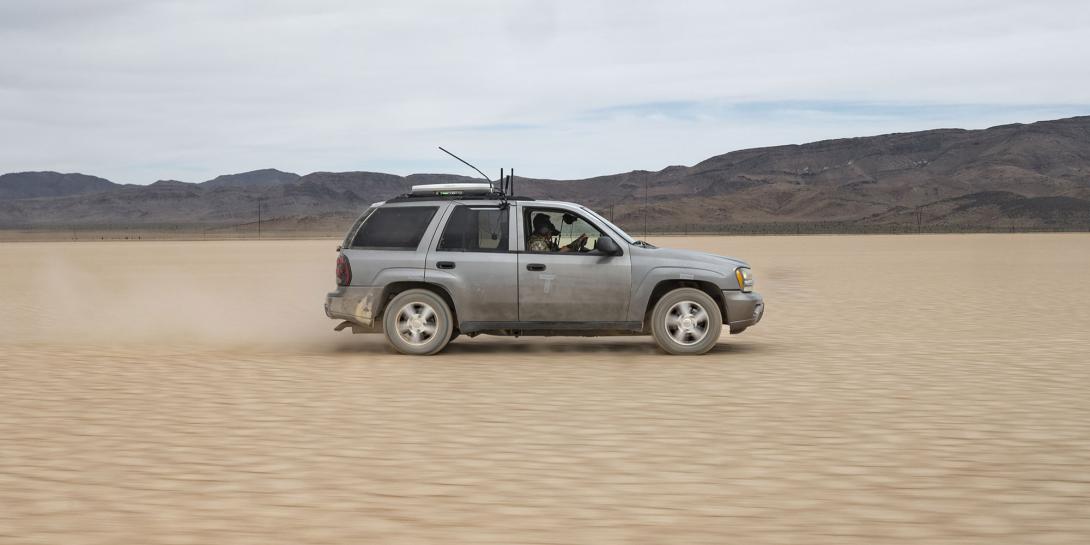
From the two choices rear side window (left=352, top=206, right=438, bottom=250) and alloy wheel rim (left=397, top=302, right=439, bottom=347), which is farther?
rear side window (left=352, top=206, right=438, bottom=250)

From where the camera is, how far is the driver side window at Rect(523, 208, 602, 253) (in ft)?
44.3

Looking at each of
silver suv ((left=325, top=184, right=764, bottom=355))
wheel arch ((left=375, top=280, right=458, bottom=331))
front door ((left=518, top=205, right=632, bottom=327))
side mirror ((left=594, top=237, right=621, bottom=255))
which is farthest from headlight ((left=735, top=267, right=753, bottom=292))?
wheel arch ((left=375, top=280, right=458, bottom=331))

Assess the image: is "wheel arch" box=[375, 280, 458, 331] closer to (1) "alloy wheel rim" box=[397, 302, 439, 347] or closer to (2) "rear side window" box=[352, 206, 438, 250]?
(1) "alloy wheel rim" box=[397, 302, 439, 347]

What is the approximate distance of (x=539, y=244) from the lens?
44.3 feet

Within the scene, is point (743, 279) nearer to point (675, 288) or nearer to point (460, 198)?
point (675, 288)

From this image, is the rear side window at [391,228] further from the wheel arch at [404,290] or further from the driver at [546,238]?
the driver at [546,238]

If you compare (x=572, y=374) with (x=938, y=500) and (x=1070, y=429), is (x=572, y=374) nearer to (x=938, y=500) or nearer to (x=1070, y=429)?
(x=1070, y=429)

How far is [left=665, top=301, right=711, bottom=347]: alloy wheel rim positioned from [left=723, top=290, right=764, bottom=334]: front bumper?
0.93 ft

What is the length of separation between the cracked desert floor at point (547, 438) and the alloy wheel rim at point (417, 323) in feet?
1.30

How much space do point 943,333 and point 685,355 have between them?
469cm

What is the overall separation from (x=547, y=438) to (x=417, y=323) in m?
5.29

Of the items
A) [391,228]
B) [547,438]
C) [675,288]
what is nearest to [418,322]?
[391,228]

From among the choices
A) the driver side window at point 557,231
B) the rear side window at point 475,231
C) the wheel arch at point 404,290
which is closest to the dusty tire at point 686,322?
the driver side window at point 557,231

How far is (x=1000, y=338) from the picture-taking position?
49.6 ft
